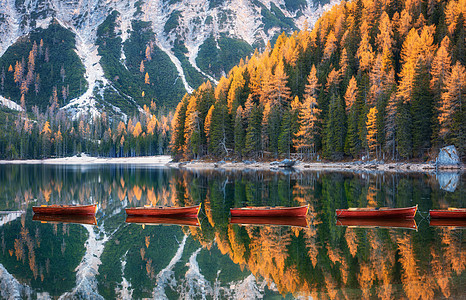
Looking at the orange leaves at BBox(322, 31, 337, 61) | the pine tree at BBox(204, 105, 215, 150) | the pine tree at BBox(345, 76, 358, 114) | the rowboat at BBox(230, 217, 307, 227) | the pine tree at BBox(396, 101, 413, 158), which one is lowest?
the rowboat at BBox(230, 217, 307, 227)

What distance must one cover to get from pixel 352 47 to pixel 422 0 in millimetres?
26528

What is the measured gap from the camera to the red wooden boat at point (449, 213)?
27672mm

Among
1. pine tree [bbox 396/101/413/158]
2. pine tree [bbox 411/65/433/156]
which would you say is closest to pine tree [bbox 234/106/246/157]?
pine tree [bbox 396/101/413/158]

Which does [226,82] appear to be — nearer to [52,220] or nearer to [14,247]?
[52,220]

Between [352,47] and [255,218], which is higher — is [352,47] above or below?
above

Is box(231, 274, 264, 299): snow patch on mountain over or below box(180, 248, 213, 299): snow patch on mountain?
over

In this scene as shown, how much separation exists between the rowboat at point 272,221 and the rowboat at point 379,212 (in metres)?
3.40

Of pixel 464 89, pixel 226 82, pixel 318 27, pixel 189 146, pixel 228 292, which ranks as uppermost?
pixel 318 27

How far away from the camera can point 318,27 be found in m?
119

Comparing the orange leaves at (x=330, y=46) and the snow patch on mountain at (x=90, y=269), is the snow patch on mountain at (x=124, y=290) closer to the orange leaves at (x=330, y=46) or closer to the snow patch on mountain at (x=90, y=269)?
the snow patch on mountain at (x=90, y=269)

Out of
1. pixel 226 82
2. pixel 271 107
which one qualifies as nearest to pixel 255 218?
pixel 271 107

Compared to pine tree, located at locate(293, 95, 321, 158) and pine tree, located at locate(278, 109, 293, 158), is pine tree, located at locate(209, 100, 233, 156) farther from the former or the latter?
pine tree, located at locate(293, 95, 321, 158)

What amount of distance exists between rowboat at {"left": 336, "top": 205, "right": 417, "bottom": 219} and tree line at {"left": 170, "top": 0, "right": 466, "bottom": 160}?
169 feet

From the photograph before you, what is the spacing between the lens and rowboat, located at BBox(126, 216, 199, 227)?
30.2m
